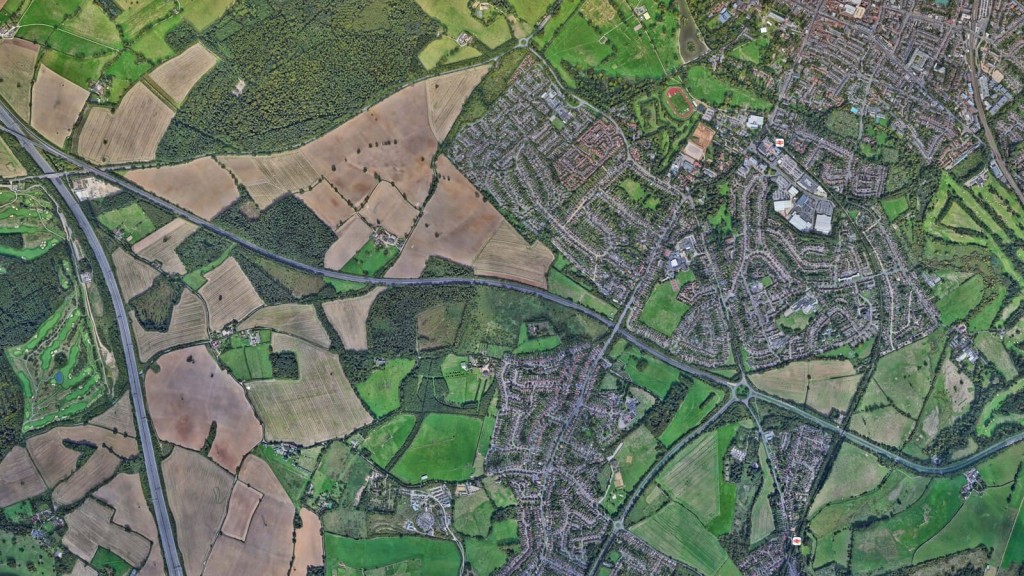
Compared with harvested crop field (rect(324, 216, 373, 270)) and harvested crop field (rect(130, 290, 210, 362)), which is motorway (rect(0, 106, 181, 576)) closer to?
harvested crop field (rect(130, 290, 210, 362))

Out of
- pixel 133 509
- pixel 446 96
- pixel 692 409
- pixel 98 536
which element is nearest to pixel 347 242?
pixel 446 96

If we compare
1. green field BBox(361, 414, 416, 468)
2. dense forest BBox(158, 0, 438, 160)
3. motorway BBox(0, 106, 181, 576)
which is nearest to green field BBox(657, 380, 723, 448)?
green field BBox(361, 414, 416, 468)

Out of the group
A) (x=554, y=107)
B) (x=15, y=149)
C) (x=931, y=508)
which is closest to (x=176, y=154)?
(x=15, y=149)

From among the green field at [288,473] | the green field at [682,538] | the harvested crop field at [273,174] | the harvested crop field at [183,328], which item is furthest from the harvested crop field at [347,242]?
the green field at [682,538]

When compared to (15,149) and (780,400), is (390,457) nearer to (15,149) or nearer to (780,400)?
(780,400)

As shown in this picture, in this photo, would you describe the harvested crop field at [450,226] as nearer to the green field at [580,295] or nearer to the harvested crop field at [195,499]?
the green field at [580,295]

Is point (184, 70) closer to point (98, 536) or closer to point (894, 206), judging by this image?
point (98, 536)
